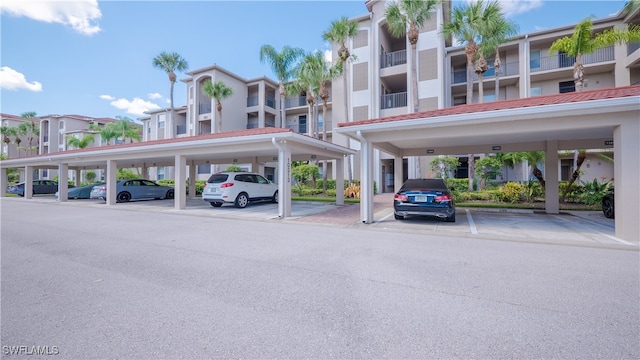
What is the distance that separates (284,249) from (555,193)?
11.8 m

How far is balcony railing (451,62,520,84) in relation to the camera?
868 inches

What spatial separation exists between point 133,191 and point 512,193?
21.4 meters

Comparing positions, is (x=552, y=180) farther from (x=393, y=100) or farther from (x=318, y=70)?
(x=318, y=70)

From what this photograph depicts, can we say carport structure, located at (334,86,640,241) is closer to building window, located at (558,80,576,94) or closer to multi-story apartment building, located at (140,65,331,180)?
building window, located at (558,80,576,94)

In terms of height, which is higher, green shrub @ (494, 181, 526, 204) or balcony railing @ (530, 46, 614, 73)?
balcony railing @ (530, 46, 614, 73)

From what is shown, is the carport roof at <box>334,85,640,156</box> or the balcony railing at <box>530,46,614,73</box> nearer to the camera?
the carport roof at <box>334,85,640,156</box>

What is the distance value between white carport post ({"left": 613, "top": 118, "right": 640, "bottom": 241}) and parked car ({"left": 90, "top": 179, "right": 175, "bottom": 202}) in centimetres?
2143

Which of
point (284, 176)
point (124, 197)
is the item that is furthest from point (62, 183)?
point (284, 176)

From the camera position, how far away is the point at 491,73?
22516mm

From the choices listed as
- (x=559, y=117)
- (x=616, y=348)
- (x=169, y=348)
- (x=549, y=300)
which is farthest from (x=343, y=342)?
(x=559, y=117)

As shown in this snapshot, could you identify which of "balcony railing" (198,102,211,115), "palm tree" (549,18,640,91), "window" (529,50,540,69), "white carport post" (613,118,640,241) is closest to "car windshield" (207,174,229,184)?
"white carport post" (613,118,640,241)

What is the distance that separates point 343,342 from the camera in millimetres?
2520

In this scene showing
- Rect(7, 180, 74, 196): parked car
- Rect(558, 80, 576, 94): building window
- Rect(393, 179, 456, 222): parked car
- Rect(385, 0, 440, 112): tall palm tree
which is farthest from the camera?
Rect(7, 180, 74, 196): parked car

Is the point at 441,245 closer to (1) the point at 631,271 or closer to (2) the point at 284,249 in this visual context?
(1) the point at 631,271
